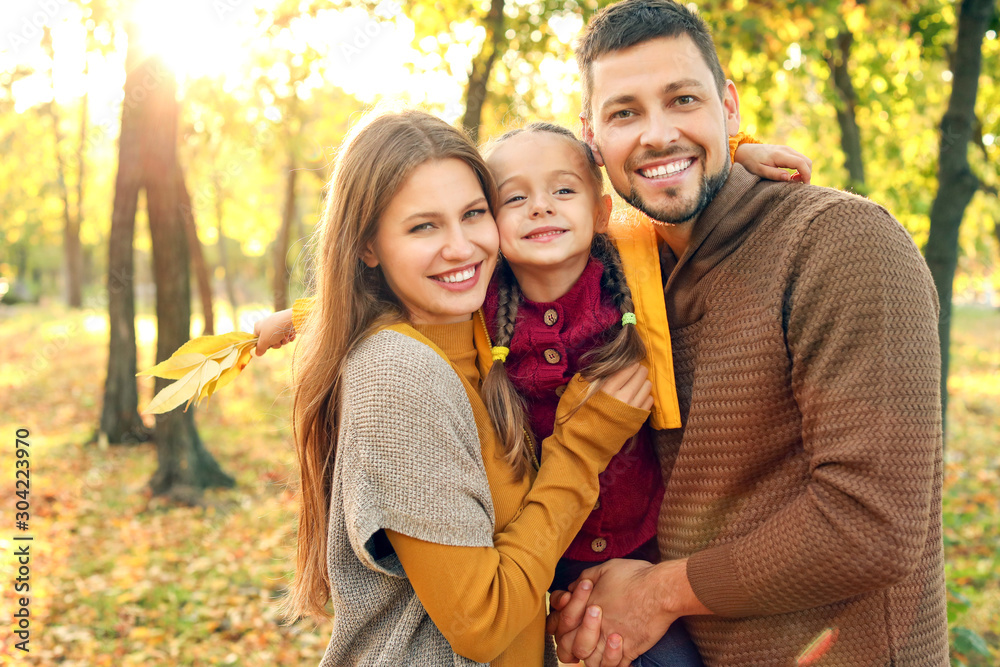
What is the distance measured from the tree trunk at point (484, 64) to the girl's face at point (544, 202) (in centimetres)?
408

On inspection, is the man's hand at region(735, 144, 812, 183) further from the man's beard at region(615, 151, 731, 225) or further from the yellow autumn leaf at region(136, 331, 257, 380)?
the yellow autumn leaf at region(136, 331, 257, 380)

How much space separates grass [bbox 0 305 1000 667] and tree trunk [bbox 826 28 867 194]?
3.76 m

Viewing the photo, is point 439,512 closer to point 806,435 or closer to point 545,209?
point 806,435

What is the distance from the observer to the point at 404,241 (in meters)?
2.28

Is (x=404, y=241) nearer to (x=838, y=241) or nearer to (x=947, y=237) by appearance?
(x=838, y=241)

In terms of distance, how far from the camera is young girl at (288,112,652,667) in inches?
74.2

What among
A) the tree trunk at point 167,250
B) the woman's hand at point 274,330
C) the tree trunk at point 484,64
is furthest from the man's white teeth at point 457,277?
the tree trunk at point 167,250

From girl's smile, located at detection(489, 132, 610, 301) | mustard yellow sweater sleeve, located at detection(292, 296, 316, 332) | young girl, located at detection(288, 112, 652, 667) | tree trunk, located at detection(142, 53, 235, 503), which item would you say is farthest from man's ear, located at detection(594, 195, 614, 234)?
tree trunk, located at detection(142, 53, 235, 503)

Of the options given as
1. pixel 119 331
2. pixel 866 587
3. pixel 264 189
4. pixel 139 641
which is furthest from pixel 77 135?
pixel 866 587

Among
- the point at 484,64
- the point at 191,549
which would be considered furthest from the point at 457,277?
the point at 191,549

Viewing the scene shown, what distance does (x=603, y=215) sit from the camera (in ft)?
8.73

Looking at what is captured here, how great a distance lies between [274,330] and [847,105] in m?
8.89

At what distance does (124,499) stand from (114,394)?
2690 mm

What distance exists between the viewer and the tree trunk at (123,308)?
30.3 ft
